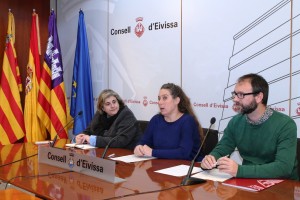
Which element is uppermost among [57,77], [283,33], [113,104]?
[283,33]

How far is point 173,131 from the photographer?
2779mm

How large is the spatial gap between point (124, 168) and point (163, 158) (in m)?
0.39

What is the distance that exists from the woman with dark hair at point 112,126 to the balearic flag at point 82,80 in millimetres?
1163

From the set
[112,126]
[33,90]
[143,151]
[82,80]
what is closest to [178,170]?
[143,151]

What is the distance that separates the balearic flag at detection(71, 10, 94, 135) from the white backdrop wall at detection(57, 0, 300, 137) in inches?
6.8

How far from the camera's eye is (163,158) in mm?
2574

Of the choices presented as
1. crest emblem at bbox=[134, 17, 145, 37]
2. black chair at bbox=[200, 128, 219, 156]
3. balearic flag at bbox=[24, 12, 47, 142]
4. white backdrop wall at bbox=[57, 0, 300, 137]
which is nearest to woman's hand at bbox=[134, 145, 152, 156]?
black chair at bbox=[200, 128, 219, 156]

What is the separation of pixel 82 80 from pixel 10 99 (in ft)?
3.10

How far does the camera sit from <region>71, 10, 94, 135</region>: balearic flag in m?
4.81

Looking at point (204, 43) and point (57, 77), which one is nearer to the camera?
point (204, 43)

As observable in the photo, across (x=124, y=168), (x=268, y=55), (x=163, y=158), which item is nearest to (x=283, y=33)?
(x=268, y=55)

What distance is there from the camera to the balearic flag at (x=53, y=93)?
15.5ft

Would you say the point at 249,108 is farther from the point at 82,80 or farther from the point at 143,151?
the point at 82,80

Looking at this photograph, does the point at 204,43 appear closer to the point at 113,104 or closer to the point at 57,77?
the point at 113,104
